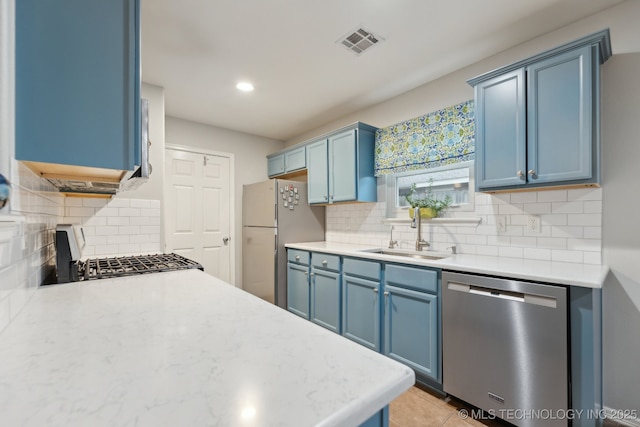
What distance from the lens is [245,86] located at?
2816 millimetres

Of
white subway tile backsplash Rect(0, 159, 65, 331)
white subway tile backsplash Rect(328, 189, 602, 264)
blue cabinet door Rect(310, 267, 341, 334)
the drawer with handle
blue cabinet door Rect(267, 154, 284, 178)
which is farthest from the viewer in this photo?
blue cabinet door Rect(267, 154, 284, 178)

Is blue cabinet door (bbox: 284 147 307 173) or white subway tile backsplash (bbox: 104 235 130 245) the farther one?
blue cabinet door (bbox: 284 147 307 173)

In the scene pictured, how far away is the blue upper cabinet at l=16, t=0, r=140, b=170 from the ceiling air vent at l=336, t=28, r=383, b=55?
145 centimetres

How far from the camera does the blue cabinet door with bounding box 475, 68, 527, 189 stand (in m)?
1.87

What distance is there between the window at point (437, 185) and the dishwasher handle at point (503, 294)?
881mm

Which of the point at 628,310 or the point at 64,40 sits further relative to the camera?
the point at 628,310

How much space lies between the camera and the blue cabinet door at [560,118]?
1644 mm

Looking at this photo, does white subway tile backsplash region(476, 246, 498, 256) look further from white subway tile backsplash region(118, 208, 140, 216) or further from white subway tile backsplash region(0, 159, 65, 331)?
white subway tile backsplash region(118, 208, 140, 216)

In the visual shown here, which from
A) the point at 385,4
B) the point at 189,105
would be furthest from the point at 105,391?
the point at 189,105

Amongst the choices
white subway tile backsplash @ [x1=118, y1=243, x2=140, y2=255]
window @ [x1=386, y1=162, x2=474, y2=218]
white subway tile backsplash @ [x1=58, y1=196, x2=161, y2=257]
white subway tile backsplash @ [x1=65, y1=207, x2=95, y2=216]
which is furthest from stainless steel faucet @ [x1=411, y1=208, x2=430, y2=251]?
white subway tile backsplash @ [x1=65, y1=207, x2=95, y2=216]

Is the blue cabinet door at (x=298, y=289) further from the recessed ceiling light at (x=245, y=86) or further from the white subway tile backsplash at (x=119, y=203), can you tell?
the recessed ceiling light at (x=245, y=86)

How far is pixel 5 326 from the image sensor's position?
785 mm

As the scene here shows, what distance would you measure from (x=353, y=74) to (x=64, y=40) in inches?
84.1

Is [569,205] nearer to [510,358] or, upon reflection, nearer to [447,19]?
[510,358]
